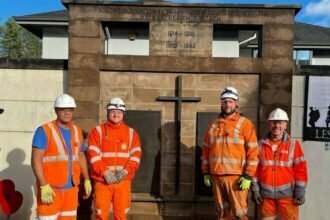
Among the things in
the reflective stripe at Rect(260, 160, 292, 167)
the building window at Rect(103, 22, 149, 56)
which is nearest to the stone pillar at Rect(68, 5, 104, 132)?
the reflective stripe at Rect(260, 160, 292, 167)

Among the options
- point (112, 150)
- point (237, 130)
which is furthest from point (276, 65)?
point (112, 150)

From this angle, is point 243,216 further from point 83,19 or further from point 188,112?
point 83,19

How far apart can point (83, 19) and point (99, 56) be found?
627 mm

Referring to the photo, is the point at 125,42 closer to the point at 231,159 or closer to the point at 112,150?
→ the point at 112,150

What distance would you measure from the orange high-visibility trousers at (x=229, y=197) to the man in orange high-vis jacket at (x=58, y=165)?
1746 mm

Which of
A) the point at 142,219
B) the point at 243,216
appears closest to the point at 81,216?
the point at 142,219

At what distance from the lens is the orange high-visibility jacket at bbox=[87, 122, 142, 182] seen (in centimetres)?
579

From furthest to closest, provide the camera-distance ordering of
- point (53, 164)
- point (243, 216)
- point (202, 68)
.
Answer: point (202, 68) < point (243, 216) < point (53, 164)

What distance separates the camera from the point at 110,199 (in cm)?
583

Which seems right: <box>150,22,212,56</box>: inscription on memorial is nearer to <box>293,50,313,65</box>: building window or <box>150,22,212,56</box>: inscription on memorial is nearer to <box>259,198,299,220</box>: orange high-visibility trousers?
<box>259,198,299,220</box>: orange high-visibility trousers

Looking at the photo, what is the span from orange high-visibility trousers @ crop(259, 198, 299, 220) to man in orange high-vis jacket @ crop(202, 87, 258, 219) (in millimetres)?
245

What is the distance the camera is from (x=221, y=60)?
7.17m

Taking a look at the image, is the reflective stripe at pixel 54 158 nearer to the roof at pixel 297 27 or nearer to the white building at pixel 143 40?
the white building at pixel 143 40

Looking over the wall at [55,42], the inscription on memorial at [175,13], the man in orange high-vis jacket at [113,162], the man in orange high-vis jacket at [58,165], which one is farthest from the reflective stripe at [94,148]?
the wall at [55,42]
